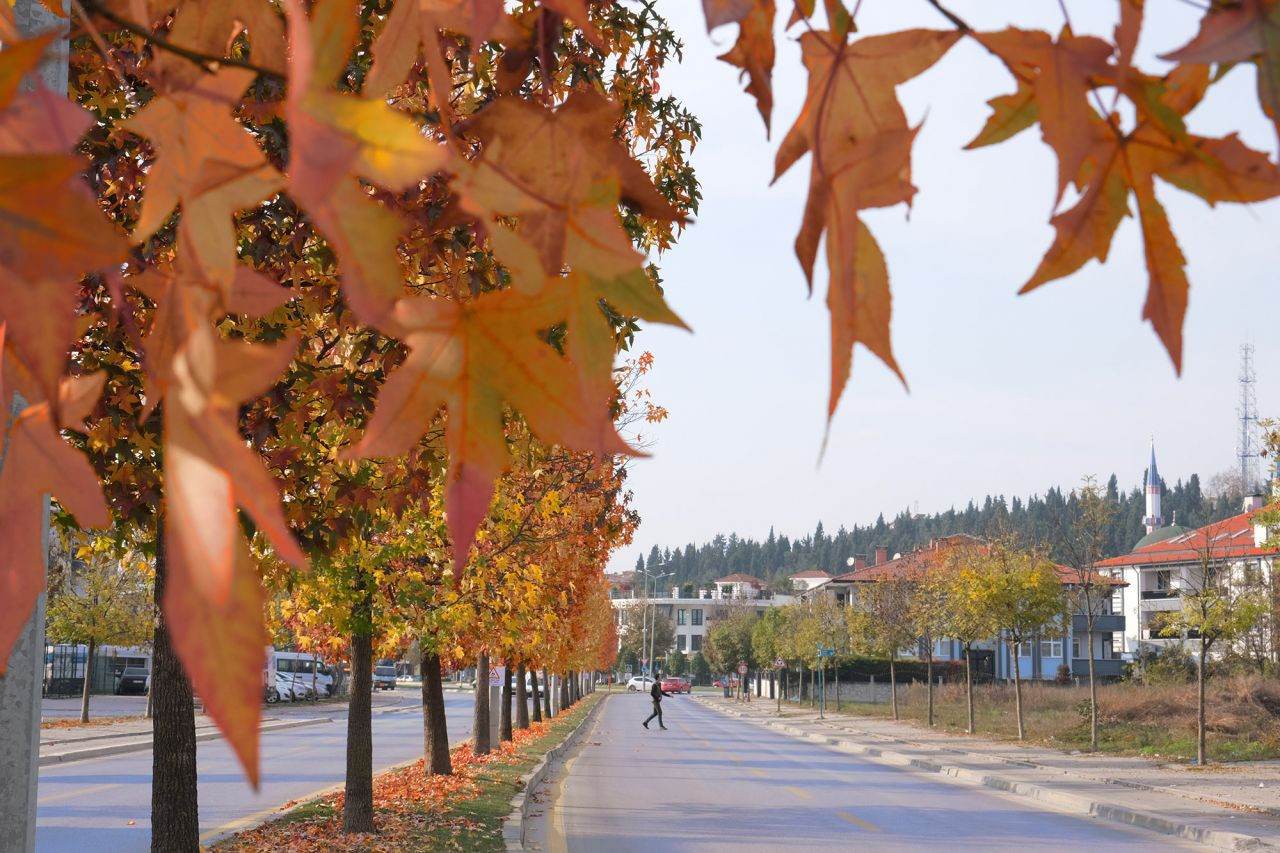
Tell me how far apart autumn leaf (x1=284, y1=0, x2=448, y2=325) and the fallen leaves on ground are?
11729 millimetres

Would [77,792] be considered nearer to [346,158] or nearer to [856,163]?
[856,163]

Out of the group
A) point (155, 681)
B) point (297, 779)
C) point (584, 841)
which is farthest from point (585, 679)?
point (155, 681)

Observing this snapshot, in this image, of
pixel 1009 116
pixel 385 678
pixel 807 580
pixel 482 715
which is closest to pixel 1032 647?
pixel 385 678

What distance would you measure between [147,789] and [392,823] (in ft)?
29.9

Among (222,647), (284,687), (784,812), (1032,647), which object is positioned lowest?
(284,687)

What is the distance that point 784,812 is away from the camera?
18.0 meters

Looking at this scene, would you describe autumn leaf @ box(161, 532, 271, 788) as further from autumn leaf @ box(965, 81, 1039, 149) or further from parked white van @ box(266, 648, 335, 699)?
parked white van @ box(266, 648, 335, 699)

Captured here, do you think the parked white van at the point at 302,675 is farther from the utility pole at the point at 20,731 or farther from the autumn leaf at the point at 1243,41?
the autumn leaf at the point at 1243,41

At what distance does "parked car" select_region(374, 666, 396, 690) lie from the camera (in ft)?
261

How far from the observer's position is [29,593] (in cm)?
89

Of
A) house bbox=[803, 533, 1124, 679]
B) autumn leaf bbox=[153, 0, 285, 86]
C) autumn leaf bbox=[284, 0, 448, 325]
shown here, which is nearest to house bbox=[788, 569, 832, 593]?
house bbox=[803, 533, 1124, 679]

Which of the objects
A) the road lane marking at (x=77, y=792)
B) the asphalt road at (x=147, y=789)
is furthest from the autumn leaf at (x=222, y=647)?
the road lane marking at (x=77, y=792)

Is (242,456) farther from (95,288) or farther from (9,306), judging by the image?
(95,288)

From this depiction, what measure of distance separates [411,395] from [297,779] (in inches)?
934
